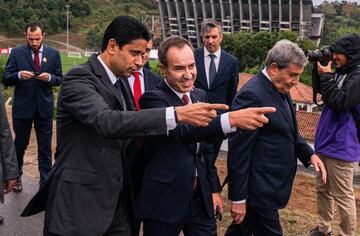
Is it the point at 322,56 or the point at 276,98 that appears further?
the point at 322,56

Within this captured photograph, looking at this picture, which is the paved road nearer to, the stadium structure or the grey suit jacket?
the grey suit jacket

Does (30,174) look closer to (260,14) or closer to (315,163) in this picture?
(315,163)

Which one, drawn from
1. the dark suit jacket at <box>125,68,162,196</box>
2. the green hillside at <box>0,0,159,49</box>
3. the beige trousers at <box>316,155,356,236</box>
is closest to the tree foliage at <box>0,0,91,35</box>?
the green hillside at <box>0,0,159,49</box>

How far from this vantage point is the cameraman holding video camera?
344cm

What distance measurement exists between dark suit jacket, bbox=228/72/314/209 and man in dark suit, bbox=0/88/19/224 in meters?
1.39

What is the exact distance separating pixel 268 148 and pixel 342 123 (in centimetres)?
103

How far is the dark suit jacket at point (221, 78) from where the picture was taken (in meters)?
4.66

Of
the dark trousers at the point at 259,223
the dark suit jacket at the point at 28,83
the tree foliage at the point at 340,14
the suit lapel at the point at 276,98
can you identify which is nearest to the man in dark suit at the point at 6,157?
the dark trousers at the point at 259,223

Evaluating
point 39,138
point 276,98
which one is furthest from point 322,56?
point 39,138

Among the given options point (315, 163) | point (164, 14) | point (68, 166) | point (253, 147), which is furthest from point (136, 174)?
point (164, 14)

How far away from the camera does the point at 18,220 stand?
4160 mm

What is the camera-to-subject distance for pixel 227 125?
1.98 metres

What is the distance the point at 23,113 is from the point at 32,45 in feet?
2.30

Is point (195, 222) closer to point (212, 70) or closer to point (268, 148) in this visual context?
point (268, 148)
